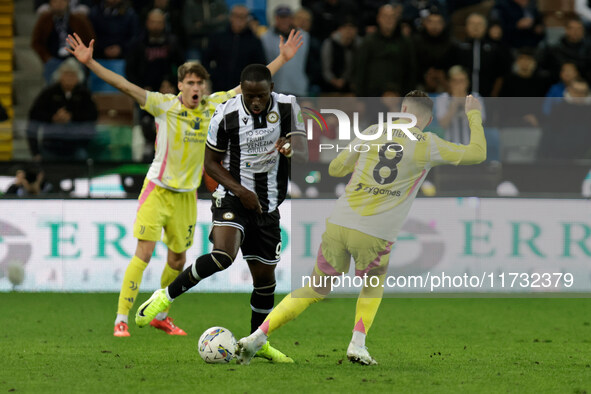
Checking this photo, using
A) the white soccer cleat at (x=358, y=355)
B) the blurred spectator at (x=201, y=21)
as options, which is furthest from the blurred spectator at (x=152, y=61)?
the white soccer cleat at (x=358, y=355)

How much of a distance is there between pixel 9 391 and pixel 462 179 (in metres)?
7.15

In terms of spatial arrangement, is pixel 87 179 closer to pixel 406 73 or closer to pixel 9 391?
pixel 406 73

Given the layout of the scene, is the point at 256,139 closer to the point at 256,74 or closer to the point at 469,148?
the point at 256,74

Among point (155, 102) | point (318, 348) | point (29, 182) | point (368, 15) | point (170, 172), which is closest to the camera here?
point (318, 348)

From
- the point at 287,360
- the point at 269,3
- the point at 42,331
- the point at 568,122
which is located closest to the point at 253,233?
the point at 287,360

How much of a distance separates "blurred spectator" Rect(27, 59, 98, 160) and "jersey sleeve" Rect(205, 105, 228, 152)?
4.92 m

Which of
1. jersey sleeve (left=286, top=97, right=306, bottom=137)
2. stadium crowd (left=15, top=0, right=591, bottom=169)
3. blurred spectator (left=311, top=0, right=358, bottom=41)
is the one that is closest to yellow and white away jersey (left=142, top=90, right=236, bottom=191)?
jersey sleeve (left=286, top=97, right=306, bottom=137)

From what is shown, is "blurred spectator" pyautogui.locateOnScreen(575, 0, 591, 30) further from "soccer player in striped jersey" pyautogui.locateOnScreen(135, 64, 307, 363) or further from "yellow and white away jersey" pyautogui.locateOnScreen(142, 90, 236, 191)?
"soccer player in striped jersey" pyautogui.locateOnScreen(135, 64, 307, 363)

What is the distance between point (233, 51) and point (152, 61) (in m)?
1.11

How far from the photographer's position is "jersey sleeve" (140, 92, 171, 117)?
337 inches

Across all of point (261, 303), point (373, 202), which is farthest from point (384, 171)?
point (261, 303)

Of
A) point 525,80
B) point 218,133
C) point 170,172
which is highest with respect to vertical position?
point 218,133

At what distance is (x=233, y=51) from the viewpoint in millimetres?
13680

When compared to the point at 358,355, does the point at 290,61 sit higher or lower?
higher
